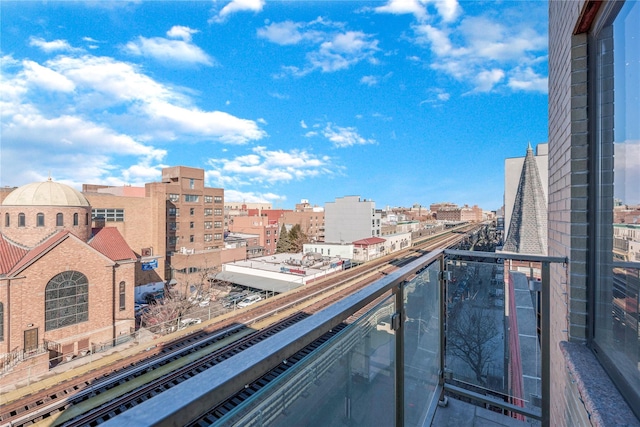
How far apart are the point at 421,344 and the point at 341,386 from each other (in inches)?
48.6

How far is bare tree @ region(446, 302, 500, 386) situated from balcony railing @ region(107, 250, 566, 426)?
0.01m

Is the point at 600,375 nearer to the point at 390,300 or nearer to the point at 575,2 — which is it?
the point at 390,300

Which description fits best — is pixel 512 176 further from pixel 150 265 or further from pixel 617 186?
pixel 150 265

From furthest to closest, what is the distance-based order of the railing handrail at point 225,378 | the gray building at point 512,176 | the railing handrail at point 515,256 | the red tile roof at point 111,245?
the gray building at point 512,176
the red tile roof at point 111,245
the railing handrail at point 515,256
the railing handrail at point 225,378

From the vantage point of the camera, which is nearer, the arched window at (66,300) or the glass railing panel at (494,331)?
the glass railing panel at (494,331)

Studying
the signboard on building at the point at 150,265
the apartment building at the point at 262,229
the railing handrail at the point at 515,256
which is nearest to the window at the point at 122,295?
the signboard on building at the point at 150,265

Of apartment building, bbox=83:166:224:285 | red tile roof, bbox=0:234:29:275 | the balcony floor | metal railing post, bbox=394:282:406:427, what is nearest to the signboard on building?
apartment building, bbox=83:166:224:285

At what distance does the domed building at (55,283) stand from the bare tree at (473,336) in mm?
14720

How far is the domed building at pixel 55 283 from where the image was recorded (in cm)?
1195

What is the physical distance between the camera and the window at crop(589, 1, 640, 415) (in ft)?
3.93

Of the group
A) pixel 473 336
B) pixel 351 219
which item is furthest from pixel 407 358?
pixel 351 219

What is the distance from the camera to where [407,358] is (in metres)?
1.75

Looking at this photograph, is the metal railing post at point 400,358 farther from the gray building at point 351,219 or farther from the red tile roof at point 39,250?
the gray building at point 351,219

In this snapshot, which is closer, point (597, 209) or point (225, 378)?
point (225, 378)
